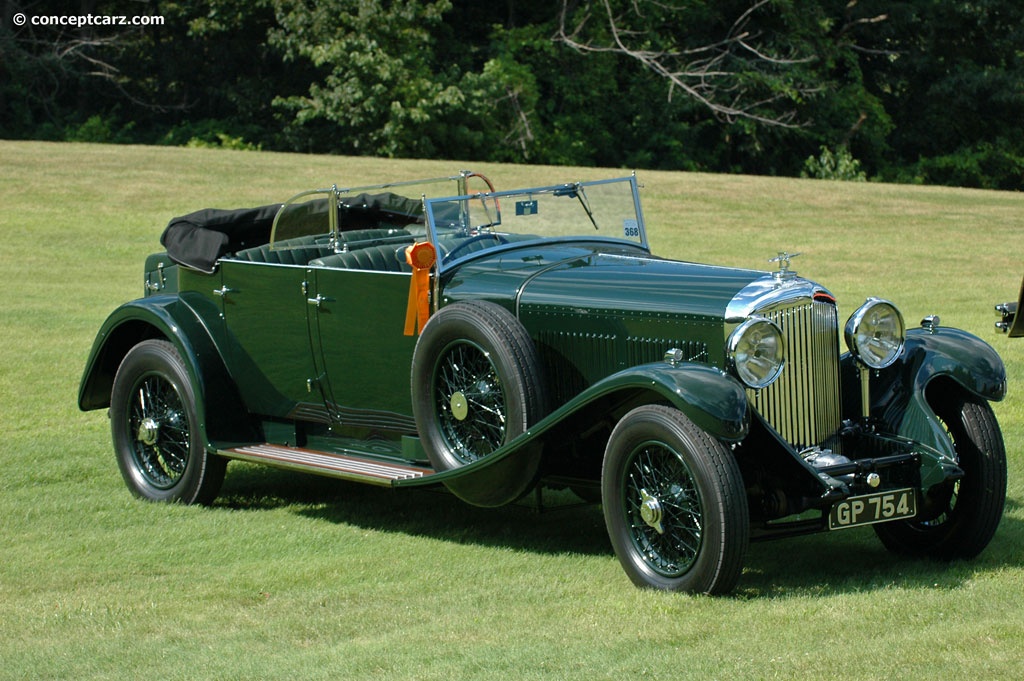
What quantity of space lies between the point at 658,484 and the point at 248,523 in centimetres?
241

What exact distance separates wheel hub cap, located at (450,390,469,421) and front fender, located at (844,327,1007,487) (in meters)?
1.73

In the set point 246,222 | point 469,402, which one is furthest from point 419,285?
point 246,222

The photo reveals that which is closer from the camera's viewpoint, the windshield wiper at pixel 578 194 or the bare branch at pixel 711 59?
the windshield wiper at pixel 578 194

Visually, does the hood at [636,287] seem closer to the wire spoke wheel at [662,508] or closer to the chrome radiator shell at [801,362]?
the chrome radiator shell at [801,362]

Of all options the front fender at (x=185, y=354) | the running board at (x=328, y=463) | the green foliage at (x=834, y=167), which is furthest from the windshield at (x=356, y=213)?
the green foliage at (x=834, y=167)

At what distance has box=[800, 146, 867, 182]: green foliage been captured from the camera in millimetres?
31719

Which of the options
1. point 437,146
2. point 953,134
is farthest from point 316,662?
point 953,134

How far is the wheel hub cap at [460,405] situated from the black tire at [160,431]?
5.51 ft

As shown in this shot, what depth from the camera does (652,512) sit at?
499cm

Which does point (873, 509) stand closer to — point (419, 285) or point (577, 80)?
point (419, 285)

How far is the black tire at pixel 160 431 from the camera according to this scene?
692 cm

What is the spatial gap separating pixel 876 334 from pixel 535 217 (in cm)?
189

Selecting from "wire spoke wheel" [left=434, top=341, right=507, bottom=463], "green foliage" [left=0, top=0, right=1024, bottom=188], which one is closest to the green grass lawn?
"wire spoke wheel" [left=434, top=341, right=507, bottom=463]

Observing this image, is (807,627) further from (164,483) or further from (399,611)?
(164,483)
